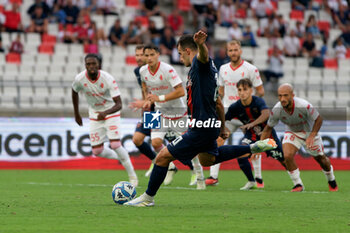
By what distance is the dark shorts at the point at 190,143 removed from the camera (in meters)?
8.46

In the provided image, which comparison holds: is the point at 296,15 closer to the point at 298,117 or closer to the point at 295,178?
the point at 298,117

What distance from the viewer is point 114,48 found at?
23.9 metres

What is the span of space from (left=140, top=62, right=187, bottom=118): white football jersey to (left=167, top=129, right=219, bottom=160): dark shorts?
3.83 meters

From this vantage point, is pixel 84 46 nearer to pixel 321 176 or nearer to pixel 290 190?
pixel 321 176

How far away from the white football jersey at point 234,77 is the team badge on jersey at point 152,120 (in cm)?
140

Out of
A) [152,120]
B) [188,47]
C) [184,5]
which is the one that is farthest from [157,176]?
[184,5]

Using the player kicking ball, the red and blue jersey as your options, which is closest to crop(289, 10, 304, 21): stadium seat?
the player kicking ball

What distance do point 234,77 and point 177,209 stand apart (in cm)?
555

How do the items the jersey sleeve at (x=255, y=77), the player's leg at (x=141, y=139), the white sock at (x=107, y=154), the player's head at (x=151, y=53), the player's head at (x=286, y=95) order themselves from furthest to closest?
the player's leg at (x=141, y=139) → the jersey sleeve at (x=255, y=77) → the white sock at (x=107, y=154) → the player's head at (x=151, y=53) → the player's head at (x=286, y=95)

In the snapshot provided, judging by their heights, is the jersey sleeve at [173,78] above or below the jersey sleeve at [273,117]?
above

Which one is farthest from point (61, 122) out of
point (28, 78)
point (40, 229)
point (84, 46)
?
point (40, 229)

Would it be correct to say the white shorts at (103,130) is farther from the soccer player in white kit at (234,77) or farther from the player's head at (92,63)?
the soccer player in white kit at (234,77)

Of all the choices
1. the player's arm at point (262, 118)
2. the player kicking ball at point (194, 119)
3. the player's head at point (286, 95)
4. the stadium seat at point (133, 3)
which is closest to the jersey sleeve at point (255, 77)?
the player's arm at point (262, 118)

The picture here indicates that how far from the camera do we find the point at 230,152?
366 inches
